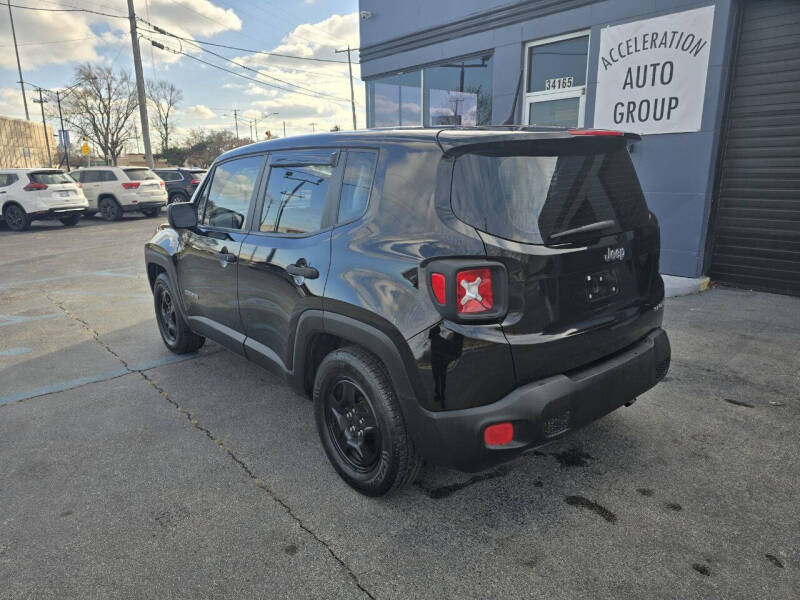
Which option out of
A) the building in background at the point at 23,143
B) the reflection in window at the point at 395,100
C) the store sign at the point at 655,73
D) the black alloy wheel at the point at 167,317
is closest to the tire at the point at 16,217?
the reflection in window at the point at 395,100

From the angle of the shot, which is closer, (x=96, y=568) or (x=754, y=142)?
(x=96, y=568)

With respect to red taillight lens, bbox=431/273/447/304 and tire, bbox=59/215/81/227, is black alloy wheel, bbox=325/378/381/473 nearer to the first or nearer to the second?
red taillight lens, bbox=431/273/447/304

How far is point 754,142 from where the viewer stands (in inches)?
268

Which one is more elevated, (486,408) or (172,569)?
(486,408)

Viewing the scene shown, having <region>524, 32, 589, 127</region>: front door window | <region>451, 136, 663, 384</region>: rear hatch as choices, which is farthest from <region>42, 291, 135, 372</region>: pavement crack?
<region>524, 32, 589, 127</region>: front door window

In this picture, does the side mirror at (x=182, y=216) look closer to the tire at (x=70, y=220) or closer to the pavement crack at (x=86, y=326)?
the pavement crack at (x=86, y=326)

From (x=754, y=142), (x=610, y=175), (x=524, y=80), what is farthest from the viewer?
(x=524, y=80)

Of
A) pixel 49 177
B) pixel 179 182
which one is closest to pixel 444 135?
pixel 49 177

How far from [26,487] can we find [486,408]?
2.48 meters

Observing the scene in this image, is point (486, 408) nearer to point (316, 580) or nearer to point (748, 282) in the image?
point (316, 580)

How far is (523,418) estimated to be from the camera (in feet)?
7.30

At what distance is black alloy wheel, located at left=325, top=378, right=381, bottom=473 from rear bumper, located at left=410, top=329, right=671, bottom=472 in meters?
0.38

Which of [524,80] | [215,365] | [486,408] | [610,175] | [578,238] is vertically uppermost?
[524,80]

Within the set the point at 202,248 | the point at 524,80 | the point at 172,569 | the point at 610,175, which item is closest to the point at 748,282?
the point at 524,80
